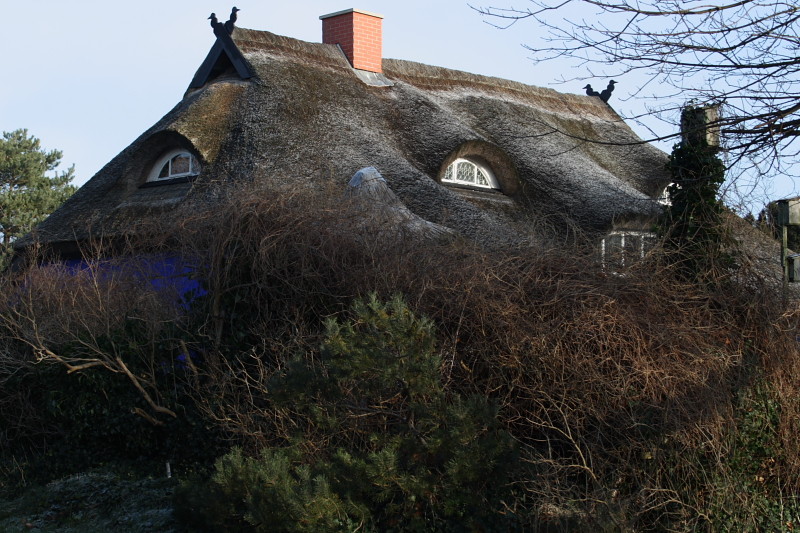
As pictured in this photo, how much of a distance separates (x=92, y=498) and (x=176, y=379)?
1.17 m

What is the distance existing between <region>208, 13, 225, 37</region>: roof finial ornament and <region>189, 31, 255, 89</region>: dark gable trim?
0.09 metres

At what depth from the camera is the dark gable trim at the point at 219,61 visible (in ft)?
48.6

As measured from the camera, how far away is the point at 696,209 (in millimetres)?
7051

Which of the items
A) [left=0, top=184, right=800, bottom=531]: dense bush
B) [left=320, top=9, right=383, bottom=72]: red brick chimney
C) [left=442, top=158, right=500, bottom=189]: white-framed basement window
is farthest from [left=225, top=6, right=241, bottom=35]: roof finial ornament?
[left=0, top=184, right=800, bottom=531]: dense bush

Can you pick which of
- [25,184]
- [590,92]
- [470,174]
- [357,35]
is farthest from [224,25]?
[25,184]

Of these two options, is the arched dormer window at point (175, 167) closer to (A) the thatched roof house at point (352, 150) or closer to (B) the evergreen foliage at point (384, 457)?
(A) the thatched roof house at point (352, 150)

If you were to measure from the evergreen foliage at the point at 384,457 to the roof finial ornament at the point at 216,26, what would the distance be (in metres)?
11.0

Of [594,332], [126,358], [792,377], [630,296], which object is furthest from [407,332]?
[126,358]

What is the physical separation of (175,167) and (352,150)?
3.12m

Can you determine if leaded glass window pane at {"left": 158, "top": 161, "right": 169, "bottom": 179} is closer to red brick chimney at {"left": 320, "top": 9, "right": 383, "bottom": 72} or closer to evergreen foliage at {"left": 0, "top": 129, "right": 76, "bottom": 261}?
red brick chimney at {"left": 320, "top": 9, "right": 383, "bottom": 72}

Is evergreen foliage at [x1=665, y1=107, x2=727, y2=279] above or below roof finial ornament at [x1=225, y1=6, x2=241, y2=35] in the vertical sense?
below

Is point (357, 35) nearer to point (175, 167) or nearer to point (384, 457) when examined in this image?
point (175, 167)

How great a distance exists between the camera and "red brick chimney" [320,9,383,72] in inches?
653

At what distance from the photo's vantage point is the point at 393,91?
1581 centimetres
